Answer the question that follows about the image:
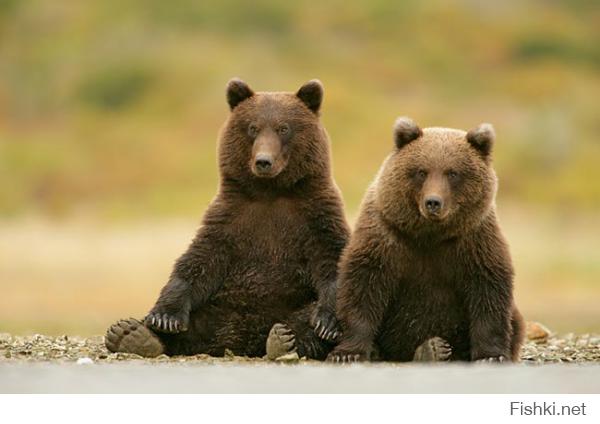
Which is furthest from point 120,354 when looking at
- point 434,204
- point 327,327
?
point 434,204

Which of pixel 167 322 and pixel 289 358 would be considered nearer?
pixel 289 358

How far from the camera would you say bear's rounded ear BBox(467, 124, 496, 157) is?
452 inches

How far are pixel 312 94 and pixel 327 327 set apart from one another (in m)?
2.31

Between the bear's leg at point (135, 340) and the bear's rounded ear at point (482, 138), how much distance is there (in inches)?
130

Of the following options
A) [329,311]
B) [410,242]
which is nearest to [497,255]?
[410,242]

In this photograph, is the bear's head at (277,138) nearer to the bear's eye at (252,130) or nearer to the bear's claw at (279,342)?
the bear's eye at (252,130)

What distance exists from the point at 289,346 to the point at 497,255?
6.44 feet

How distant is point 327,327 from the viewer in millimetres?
11586

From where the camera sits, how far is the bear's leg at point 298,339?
37.8ft

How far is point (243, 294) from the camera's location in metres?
12.1

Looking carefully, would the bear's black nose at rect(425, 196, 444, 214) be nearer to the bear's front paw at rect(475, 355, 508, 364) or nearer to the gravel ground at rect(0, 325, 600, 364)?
the bear's front paw at rect(475, 355, 508, 364)

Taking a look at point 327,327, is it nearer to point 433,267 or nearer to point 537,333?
point 433,267

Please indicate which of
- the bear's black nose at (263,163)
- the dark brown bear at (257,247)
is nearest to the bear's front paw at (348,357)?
the dark brown bear at (257,247)
